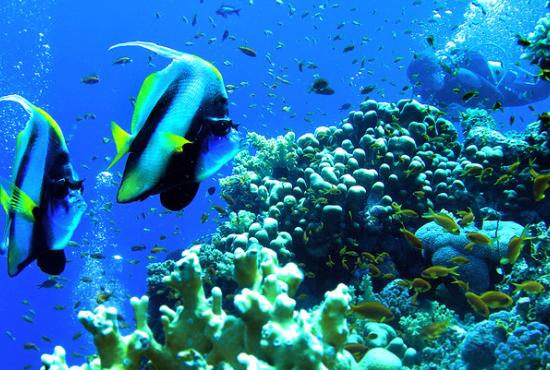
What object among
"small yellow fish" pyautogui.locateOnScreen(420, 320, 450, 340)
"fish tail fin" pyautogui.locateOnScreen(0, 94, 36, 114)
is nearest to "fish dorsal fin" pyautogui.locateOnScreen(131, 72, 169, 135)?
"fish tail fin" pyautogui.locateOnScreen(0, 94, 36, 114)

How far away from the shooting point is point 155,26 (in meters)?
63.1

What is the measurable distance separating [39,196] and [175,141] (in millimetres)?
554

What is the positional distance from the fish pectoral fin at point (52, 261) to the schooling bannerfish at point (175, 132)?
1.40ft

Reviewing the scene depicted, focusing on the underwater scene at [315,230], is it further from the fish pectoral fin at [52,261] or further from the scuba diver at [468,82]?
the scuba diver at [468,82]

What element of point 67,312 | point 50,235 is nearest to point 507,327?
point 50,235

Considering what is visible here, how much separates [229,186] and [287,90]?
65.8 m

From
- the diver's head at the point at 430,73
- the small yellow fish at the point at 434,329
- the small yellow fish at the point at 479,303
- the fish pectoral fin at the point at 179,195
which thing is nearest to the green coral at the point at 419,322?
the small yellow fish at the point at 434,329

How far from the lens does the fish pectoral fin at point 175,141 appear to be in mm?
1220

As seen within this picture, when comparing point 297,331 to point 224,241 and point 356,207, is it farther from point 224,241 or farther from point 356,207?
point 224,241

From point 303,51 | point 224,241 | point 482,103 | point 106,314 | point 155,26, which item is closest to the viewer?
point 106,314

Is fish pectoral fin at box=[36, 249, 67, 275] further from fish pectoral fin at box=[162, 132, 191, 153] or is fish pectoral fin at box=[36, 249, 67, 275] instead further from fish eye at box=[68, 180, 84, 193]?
fish pectoral fin at box=[162, 132, 191, 153]

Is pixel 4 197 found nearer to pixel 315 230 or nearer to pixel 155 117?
pixel 155 117

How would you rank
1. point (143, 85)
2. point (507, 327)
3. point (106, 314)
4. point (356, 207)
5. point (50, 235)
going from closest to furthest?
point (143, 85) → point (50, 235) → point (106, 314) → point (507, 327) → point (356, 207)

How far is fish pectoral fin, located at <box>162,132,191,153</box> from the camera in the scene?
1.22 metres
